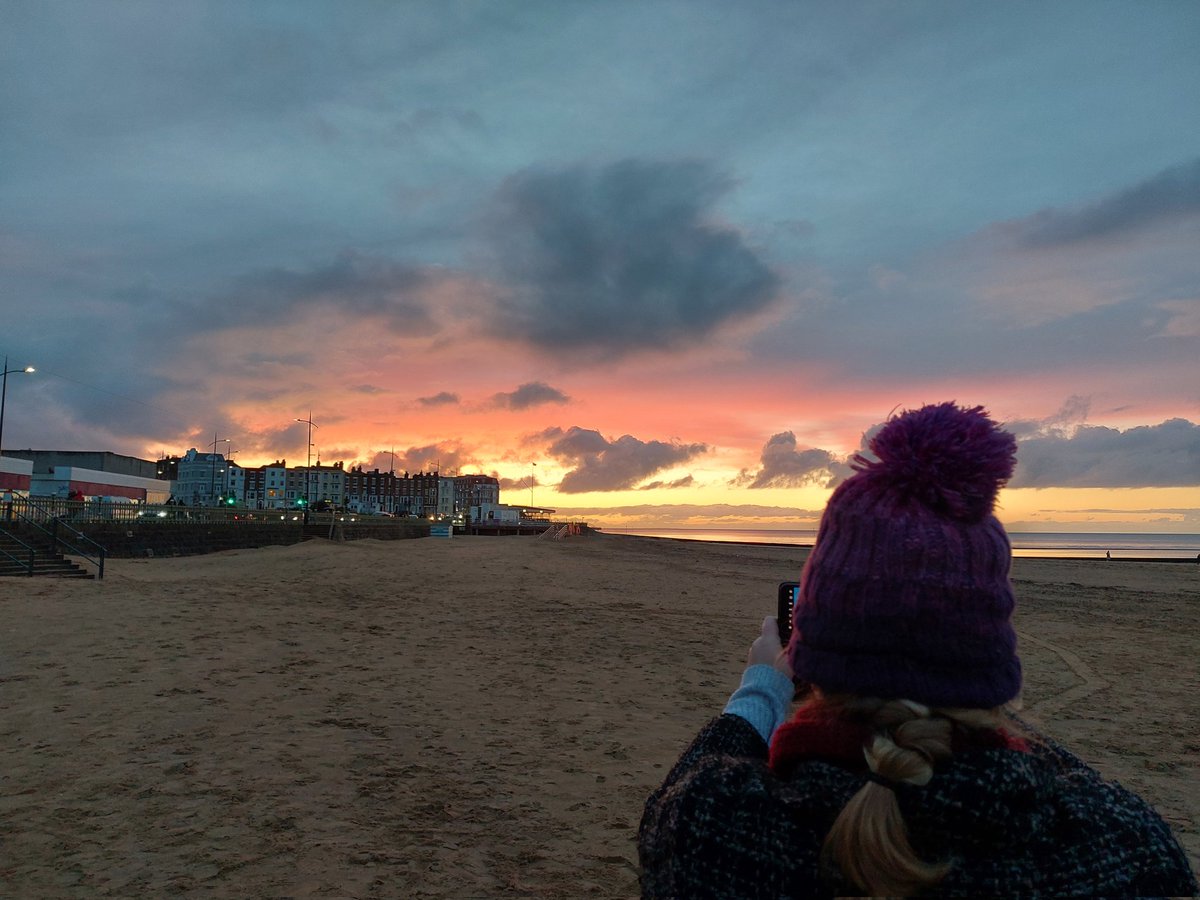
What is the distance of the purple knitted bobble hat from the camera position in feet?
4.08

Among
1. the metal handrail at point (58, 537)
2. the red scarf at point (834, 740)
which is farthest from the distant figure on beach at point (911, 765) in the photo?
the metal handrail at point (58, 537)

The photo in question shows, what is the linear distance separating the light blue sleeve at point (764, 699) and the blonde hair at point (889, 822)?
0.33m

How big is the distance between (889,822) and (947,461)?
0.62m

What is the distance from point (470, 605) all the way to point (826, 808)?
14626mm

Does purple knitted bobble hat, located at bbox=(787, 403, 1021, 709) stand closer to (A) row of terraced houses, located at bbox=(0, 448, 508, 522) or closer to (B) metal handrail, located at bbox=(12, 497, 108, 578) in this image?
(B) metal handrail, located at bbox=(12, 497, 108, 578)

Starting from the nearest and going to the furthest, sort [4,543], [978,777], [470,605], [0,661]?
[978,777] → [0,661] → [470,605] → [4,543]

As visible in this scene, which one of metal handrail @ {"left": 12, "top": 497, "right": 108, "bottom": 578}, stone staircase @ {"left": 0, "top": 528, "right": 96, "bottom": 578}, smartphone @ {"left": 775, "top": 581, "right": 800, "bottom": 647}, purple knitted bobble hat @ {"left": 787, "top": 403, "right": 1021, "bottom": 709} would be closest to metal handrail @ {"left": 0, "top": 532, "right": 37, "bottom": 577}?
stone staircase @ {"left": 0, "top": 528, "right": 96, "bottom": 578}

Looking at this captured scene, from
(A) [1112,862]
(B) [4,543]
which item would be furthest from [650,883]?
(B) [4,543]

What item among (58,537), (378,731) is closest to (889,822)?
(378,731)

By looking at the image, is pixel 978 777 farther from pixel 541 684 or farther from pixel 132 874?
pixel 541 684

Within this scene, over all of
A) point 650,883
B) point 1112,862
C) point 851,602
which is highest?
point 851,602

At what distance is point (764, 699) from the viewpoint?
1.57 meters

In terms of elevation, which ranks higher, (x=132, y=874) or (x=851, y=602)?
(x=851, y=602)

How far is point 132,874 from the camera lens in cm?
411
